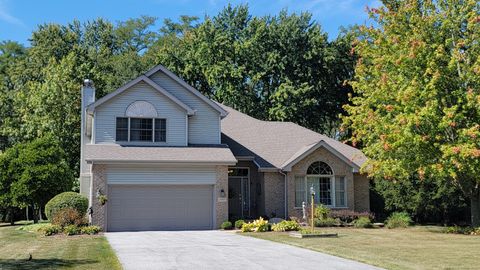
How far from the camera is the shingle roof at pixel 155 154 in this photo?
25.3m

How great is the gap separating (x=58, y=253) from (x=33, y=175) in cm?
1577

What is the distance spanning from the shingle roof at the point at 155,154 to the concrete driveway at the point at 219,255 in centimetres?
615

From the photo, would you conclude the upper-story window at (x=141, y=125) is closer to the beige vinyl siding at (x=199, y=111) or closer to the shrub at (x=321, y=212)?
the beige vinyl siding at (x=199, y=111)

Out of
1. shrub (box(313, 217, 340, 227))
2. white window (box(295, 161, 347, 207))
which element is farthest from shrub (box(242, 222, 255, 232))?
white window (box(295, 161, 347, 207))

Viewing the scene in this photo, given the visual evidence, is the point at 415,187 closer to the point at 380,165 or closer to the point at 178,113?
the point at 380,165

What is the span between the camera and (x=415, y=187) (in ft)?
96.1

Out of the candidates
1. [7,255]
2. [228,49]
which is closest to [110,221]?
[7,255]

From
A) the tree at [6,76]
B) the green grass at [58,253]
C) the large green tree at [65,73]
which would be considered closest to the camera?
the green grass at [58,253]

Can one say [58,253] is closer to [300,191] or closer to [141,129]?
[141,129]

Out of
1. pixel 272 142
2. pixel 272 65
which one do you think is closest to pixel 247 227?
pixel 272 142

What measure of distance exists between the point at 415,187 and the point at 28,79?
38.0m

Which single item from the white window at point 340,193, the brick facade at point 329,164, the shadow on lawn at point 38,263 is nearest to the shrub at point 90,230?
the shadow on lawn at point 38,263

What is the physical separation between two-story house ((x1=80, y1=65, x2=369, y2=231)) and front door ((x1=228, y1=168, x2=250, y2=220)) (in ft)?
0.19

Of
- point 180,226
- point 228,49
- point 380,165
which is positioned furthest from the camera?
point 228,49
